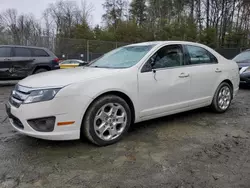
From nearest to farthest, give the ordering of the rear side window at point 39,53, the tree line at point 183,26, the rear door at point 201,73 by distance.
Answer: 1. the rear door at point 201,73
2. the rear side window at point 39,53
3. the tree line at point 183,26

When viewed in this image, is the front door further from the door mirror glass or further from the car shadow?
the car shadow

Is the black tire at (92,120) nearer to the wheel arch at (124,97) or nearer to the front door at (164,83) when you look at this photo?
the wheel arch at (124,97)

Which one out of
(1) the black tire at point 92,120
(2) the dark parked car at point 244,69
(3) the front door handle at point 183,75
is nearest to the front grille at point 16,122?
(1) the black tire at point 92,120

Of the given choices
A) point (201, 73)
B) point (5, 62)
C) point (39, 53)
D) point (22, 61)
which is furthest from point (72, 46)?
point (201, 73)

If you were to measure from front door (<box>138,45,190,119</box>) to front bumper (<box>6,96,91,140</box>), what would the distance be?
0.97 metres

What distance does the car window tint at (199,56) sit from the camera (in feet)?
14.0

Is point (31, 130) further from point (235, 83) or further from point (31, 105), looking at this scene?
point (235, 83)

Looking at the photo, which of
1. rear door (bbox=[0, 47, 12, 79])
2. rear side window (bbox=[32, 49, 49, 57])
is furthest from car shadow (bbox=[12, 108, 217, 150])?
rear side window (bbox=[32, 49, 49, 57])

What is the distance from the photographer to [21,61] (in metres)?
8.91

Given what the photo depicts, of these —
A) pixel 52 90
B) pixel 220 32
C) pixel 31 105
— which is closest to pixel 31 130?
pixel 31 105

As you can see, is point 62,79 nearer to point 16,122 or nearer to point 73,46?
point 16,122

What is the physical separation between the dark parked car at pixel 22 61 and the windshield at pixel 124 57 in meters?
5.65

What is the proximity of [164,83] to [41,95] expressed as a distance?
184 centimetres

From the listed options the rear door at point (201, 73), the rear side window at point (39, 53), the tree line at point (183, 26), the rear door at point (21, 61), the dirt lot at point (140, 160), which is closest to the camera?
the dirt lot at point (140, 160)
